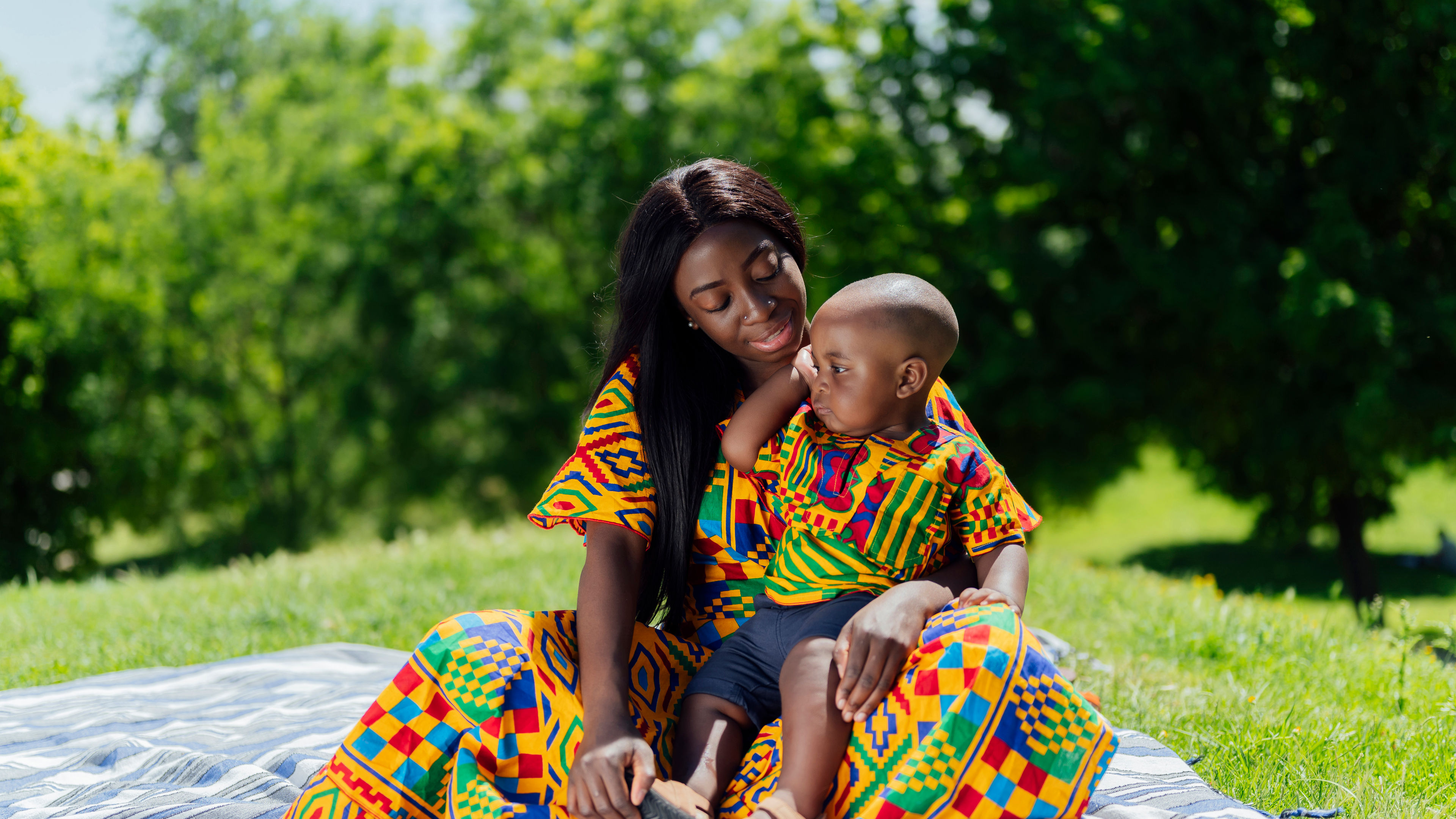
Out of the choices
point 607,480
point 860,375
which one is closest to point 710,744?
point 607,480

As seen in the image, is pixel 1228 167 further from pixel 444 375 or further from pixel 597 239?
pixel 444 375

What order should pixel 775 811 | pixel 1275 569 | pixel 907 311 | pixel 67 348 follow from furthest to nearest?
pixel 1275 569
pixel 67 348
pixel 907 311
pixel 775 811

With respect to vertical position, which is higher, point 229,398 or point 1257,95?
point 1257,95

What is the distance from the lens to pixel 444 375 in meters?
18.5

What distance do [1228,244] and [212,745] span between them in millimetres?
9637

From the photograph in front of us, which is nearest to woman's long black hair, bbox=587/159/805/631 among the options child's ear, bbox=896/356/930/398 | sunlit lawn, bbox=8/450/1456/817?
child's ear, bbox=896/356/930/398

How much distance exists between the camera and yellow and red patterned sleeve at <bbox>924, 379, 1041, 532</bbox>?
2.28 metres

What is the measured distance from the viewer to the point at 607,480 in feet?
8.30

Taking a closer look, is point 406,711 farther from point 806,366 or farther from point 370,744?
point 806,366

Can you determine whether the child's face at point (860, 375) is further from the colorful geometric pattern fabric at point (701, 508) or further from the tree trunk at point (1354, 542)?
the tree trunk at point (1354, 542)

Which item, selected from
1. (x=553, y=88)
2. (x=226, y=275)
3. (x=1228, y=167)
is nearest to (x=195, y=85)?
(x=226, y=275)

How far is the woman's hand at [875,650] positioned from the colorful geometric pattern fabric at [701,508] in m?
0.50

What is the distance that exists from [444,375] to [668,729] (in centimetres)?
1692

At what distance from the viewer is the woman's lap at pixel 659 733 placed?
187 cm
